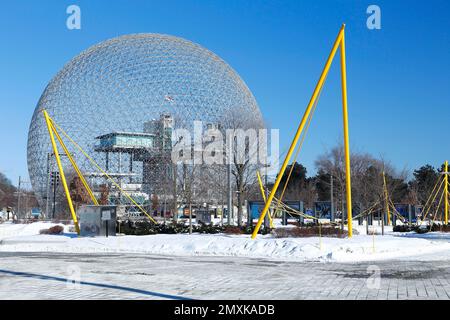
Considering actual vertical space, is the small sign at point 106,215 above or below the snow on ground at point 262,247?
above

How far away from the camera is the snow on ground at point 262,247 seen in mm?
19469

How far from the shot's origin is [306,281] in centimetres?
1245

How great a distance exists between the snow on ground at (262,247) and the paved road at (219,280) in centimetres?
217

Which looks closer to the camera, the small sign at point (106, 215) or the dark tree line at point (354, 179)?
the small sign at point (106, 215)

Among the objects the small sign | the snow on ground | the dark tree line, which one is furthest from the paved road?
the dark tree line

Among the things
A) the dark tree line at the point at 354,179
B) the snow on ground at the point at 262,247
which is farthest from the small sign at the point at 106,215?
the dark tree line at the point at 354,179

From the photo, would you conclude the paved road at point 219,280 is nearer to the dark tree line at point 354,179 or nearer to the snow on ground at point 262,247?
the snow on ground at point 262,247

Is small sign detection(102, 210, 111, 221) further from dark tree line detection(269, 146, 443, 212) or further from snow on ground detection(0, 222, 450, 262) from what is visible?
dark tree line detection(269, 146, 443, 212)

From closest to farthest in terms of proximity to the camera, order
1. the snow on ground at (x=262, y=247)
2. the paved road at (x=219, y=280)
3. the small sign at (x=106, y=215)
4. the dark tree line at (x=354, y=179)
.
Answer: the paved road at (x=219, y=280) < the snow on ground at (x=262, y=247) < the small sign at (x=106, y=215) < the dark tree line at (x=354, y=179)

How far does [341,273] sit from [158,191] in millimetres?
46743

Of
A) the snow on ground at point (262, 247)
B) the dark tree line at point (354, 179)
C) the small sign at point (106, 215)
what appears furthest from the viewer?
the dark tree line at point (354, 179)

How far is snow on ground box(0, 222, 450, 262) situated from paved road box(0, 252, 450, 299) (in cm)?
217

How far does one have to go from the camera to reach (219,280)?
12.7 m

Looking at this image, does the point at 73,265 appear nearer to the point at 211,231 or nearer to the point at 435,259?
the point at 435,259
